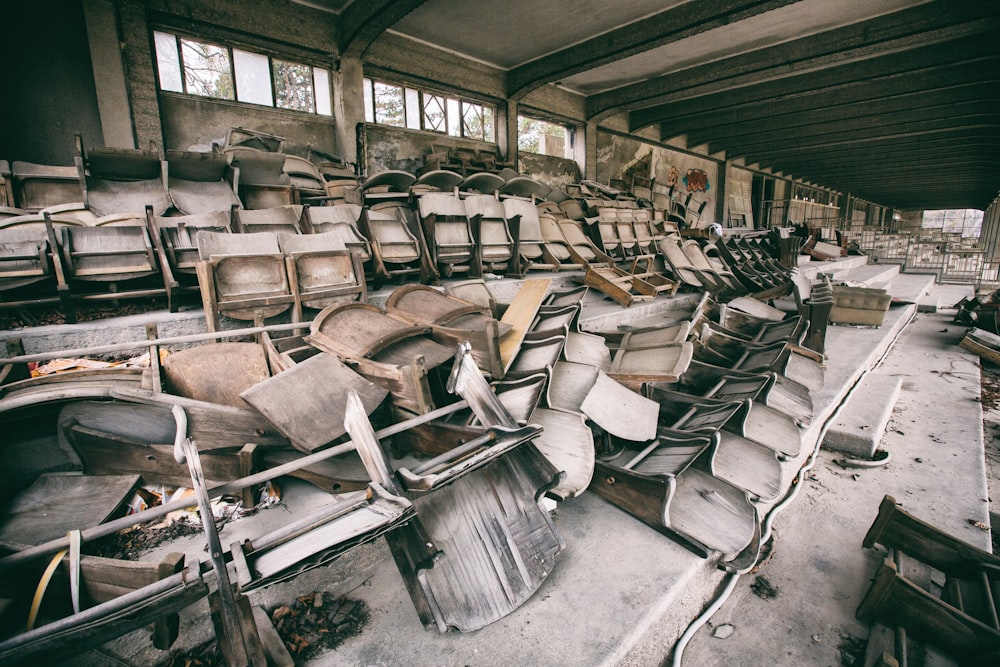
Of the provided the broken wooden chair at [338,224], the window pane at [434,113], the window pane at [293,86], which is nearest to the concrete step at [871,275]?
the window pane at [434,113]

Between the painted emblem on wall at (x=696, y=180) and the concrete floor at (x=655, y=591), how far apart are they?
1665 centimetres

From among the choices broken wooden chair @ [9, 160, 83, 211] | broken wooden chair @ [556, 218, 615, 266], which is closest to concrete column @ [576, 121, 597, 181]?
broken wooden chair @ [556, 218, 615, 266]

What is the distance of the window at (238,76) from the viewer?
7.12 m

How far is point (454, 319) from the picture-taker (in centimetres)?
346

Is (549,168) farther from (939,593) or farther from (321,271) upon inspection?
(939,593)

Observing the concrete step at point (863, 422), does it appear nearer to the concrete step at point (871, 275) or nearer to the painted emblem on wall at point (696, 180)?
the concrete step at point (871, 275)

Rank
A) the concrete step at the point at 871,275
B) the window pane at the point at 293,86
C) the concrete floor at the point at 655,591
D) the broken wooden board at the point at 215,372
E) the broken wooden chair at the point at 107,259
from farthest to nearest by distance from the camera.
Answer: the concrete step at the point at 871,275
the window pane at the point at 293,86
the broken wooden chair at the point at 107,259
the broken wooden board at the point at 215,372
the concrete floor at the point at 655,591

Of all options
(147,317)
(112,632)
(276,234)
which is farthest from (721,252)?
(112,632)

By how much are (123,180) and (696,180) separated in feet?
61.6

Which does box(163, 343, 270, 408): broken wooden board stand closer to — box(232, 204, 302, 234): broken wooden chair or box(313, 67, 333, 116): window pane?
box(232, 204, 302, 234): broken wooden chair

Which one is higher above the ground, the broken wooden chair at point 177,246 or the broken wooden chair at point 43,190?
the broken wooden chair at point 43,190

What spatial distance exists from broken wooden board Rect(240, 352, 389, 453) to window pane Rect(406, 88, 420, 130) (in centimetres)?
924

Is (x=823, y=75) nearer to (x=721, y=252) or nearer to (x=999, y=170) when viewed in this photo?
(x=721, y=252)

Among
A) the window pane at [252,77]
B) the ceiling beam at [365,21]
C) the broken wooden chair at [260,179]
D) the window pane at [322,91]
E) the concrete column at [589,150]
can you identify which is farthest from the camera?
the concrete column at [589,150]
